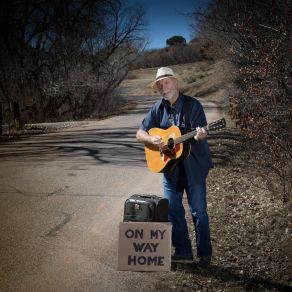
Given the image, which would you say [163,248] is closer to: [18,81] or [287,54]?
[287,54]

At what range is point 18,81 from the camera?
85.3ft

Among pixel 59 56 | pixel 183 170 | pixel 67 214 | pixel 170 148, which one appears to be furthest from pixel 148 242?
pixel 59 56

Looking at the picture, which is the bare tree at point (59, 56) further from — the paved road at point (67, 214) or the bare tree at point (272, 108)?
the bare tree at point (272, 108)

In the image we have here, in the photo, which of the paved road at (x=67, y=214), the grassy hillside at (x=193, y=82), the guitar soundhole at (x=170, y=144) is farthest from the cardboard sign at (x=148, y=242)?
the grassy hillside at (x=193, y=82)

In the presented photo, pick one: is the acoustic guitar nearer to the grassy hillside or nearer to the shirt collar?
the shirt collar

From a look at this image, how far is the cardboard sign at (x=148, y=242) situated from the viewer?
4.39m

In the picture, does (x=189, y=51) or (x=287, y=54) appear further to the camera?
(x=189, y=51)

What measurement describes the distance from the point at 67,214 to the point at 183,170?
268cm

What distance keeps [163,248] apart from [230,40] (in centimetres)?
1427

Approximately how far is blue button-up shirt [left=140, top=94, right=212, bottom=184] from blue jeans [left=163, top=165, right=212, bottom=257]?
0.06 meters

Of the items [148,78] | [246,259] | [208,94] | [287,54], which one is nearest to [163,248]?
[246,259]

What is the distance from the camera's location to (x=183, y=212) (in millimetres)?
4898

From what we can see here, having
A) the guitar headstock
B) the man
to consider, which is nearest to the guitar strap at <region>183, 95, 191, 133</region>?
the man

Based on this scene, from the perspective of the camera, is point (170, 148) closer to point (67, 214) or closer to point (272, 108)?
point (67, 214)
